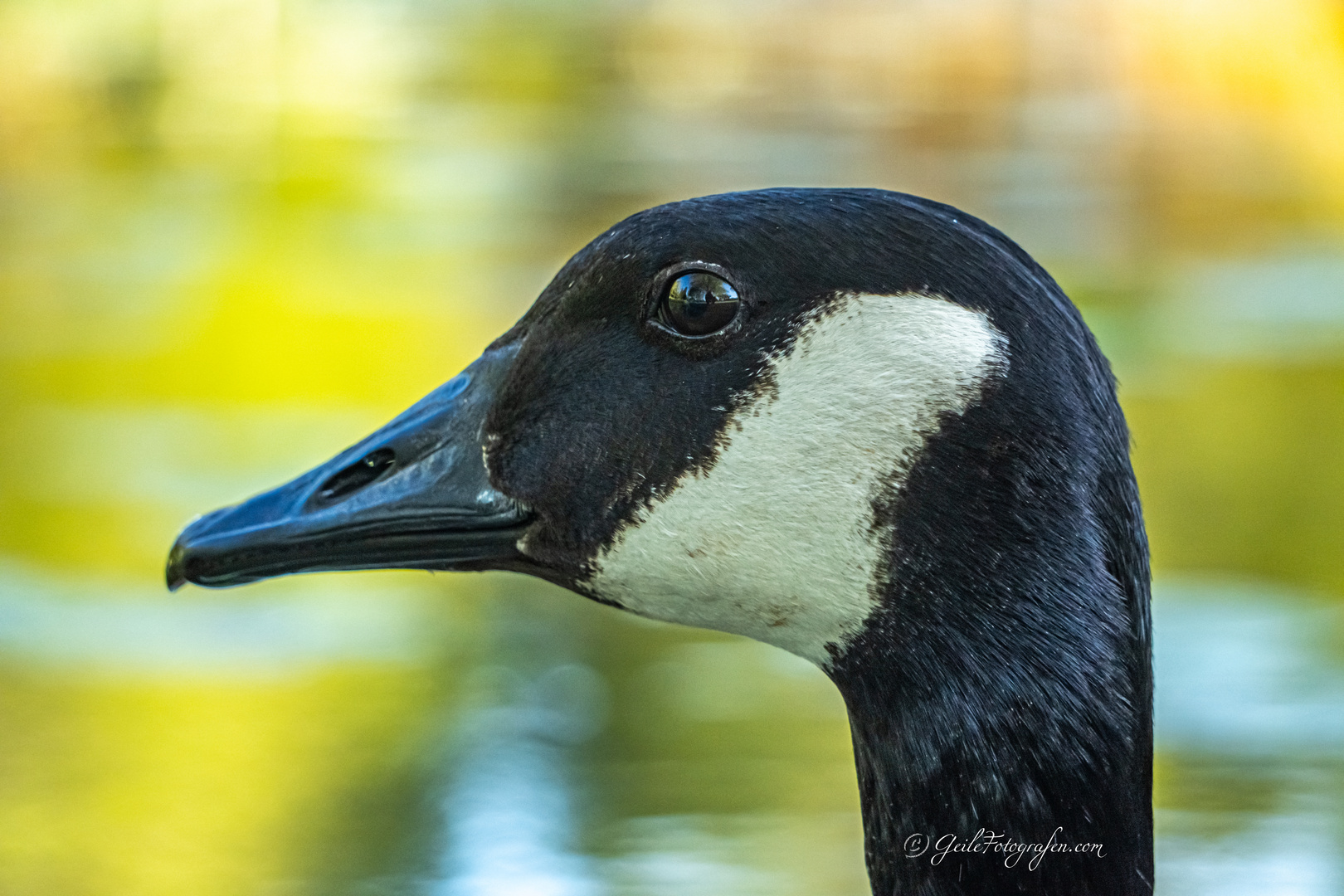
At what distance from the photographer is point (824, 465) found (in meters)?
2.21

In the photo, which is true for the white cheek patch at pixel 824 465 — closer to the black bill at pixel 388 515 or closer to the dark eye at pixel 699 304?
the dark eye at pixel 699 304

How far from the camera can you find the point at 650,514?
2334mm

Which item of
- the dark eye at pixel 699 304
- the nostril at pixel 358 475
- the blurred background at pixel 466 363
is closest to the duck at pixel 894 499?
the dark eye at pixel 699 304

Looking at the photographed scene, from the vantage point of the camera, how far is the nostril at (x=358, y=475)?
2479mm

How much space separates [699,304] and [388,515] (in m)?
0.58

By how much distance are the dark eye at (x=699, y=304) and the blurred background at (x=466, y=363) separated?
110 inches

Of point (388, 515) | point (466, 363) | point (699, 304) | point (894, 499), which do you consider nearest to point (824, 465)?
point (894, 499)

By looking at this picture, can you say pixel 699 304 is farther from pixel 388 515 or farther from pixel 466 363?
pixel 466 363

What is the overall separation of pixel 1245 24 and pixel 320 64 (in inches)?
492

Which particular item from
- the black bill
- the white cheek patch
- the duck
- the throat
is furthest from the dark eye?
the throat

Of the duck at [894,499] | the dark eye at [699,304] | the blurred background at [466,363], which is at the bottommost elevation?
the duck at [894,499]

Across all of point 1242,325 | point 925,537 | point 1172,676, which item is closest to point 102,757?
point 1172,676

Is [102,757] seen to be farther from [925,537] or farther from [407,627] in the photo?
[925,537]

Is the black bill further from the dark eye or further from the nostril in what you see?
the dark eye
